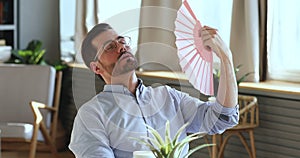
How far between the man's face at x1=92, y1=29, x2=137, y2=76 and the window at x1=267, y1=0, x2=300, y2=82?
2158 millimetres

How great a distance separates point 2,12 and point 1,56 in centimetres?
39

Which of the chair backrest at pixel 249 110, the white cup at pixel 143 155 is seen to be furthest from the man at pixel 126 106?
the chair backrest at pixel 249 110

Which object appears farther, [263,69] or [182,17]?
[263,69]

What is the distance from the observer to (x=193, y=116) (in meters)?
1.82

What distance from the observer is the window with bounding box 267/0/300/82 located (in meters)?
3.58

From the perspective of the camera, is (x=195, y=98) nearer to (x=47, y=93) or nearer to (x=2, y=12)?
(x=47, y=93)

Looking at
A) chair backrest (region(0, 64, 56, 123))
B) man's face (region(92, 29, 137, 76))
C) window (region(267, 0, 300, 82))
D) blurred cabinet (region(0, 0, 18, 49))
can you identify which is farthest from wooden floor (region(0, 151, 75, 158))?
man's face (region(92, 29, 137, 76))

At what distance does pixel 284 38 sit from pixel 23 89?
199 cm

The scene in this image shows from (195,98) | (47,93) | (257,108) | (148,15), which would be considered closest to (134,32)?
(148,15)

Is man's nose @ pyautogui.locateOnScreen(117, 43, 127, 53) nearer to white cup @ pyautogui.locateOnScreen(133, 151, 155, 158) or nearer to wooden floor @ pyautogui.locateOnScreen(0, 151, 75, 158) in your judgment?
white cup @ pyautogui.locateOnScreen(133, 151, 155, 158)

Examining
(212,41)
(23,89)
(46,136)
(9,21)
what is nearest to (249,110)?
(46,136)

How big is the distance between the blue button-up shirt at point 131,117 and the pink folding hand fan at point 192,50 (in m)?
0.16

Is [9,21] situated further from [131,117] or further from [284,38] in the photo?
[131,117]

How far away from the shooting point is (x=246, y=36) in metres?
3.66
